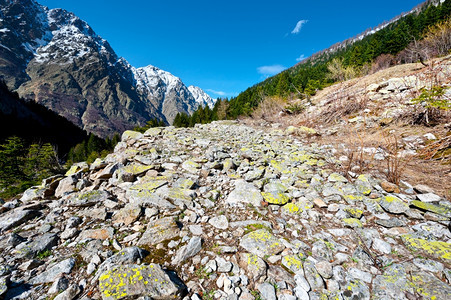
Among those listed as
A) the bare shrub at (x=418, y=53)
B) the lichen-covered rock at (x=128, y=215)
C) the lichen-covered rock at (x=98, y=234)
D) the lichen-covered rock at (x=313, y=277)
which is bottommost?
the lichen-covered rock at (x=313, y=277)

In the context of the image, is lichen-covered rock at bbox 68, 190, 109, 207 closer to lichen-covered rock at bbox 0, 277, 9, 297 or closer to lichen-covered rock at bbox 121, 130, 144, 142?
lichen-covered rock at bbox 0, 277, 9, 297

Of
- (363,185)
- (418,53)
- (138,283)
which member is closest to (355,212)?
(363,185)

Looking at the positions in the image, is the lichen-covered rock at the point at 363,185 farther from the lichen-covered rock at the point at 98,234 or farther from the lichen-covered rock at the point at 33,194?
the lichen-covered rock at the point at 33,194

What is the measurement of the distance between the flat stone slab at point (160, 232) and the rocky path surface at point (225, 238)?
0.06 feet

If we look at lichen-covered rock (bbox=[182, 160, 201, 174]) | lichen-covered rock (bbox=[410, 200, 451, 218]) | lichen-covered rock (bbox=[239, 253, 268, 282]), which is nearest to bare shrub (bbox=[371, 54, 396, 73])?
lichen-covered rock (bbox=[410, 200, 451, 218])

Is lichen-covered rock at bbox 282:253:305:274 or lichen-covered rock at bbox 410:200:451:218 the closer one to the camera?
lichen-covered rock at bbox 282:253:305:274

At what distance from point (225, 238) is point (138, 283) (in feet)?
4.92

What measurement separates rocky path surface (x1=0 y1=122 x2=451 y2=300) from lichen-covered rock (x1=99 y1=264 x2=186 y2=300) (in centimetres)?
1

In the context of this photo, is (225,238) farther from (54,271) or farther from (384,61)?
(384,61)

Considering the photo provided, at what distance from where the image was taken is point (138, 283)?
2229 mm

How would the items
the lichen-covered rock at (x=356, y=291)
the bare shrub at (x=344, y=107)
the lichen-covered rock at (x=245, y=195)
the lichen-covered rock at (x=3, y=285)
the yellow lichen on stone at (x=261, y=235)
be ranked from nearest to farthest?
the lichen-covered rock at (x=3, y=285)
the lichen-covered rock at (x=356, y=291)
the yellow lichen on stone at (x=261, y=235)
the lichen-covered rock at (x=245, y=195)
the bare shrub at (x=344, y=107)

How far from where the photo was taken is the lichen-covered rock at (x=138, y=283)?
2115 millimetres

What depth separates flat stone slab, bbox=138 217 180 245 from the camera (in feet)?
10.1

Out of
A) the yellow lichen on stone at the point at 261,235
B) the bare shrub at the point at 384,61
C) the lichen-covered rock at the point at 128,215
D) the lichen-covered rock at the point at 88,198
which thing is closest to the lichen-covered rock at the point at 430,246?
the yellow lichen on stone at the point at 261,235
